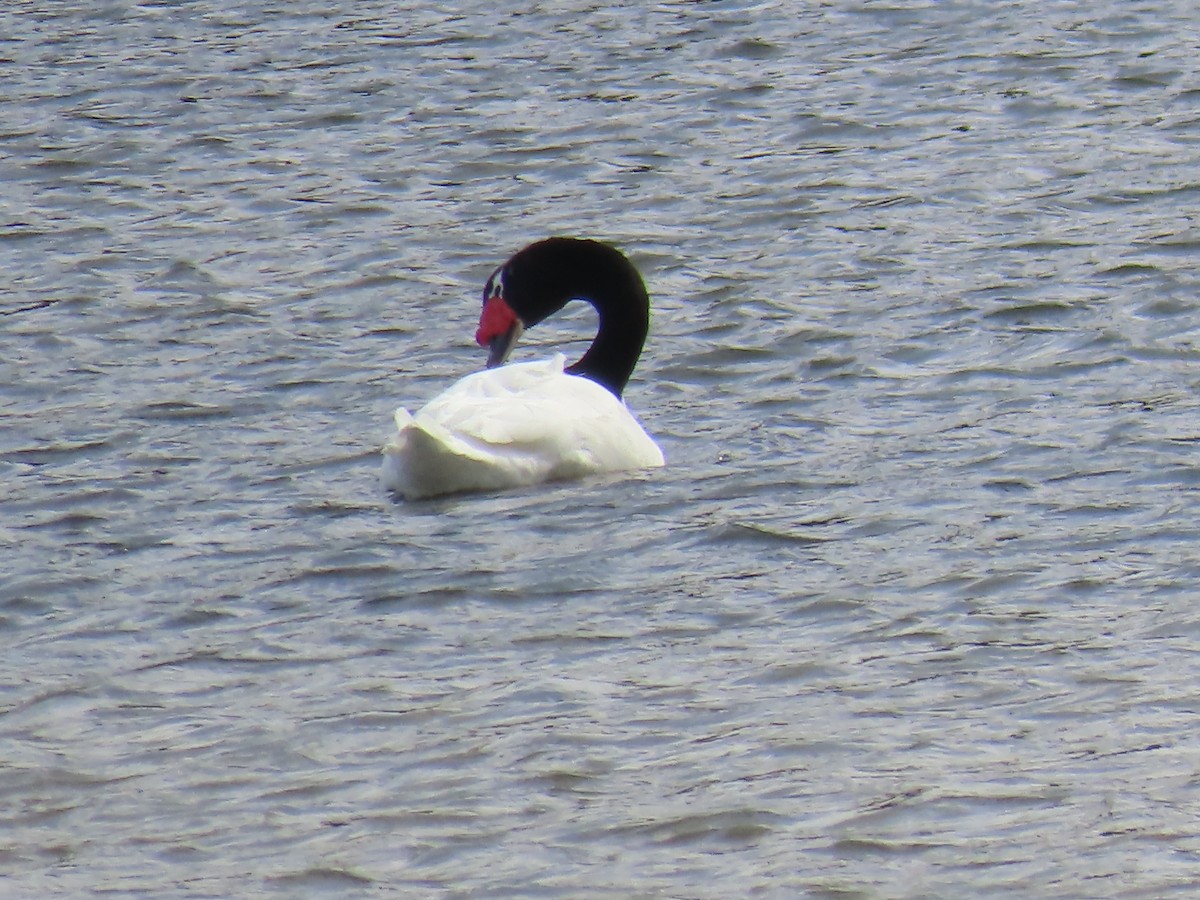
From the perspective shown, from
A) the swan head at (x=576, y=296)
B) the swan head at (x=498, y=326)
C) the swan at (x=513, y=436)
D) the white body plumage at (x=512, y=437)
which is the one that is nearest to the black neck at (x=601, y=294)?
the swan head at (x=576, y=296)

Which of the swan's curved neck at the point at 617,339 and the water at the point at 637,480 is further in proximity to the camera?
the swan's curved neck at the point at 617,339

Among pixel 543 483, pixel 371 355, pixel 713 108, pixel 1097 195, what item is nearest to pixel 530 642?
pixel 543 483

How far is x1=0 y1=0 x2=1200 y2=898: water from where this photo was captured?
17.9 ft

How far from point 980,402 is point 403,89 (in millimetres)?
6822

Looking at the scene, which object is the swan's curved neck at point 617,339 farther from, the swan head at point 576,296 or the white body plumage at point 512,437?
the white body plumage at point 512,437

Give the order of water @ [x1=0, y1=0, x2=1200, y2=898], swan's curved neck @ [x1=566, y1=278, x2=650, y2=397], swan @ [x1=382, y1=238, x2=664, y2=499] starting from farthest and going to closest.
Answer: swan's curved neck @ [x1=566, y1=278, x2=650, y2=397] → swan @ [x1=382, y1=238, x2=664, y2=499] → water @ [x1=0, y1=0, x2=1200, y2=898]

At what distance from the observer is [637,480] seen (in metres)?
8.34

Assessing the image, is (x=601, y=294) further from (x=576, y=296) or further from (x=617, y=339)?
(x=617, y=339)

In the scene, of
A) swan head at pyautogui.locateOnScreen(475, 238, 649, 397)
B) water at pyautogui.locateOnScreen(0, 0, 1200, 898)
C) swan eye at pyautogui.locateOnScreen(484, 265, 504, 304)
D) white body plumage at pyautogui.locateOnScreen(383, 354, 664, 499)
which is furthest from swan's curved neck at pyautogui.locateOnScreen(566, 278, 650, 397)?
white body plumage at pyautogui.locateOnScreen(383, 354, 664, 499)

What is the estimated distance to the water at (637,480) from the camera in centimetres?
545

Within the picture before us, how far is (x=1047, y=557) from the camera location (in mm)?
7082

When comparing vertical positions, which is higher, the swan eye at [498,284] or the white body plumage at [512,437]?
the swan eye at [498,284]

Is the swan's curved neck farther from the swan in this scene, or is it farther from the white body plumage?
the white body plumage

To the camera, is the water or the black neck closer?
the water
